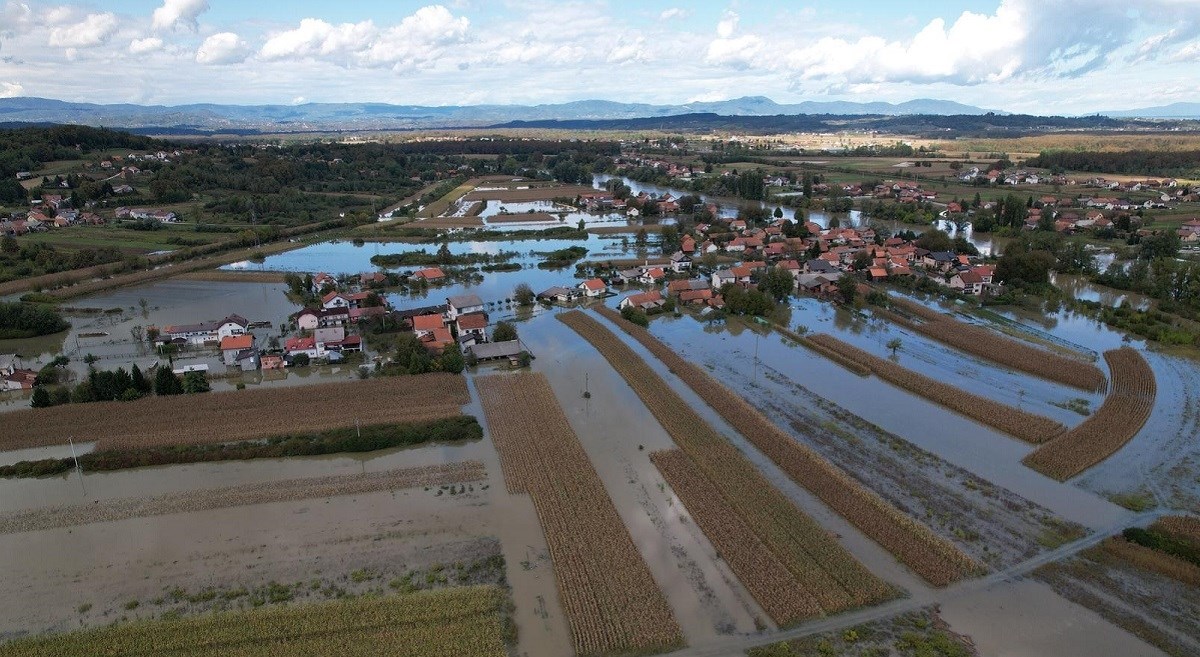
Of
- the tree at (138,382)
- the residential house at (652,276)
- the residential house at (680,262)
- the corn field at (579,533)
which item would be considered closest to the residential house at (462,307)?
the corn field at (579,533)

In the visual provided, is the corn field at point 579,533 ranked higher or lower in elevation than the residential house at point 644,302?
lower

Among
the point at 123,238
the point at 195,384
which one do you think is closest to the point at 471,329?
A: the point at 195,384

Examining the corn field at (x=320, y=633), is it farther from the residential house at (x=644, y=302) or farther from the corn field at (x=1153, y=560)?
the residential house at (x=644, y=302)

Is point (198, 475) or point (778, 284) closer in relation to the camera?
point (198, 475)

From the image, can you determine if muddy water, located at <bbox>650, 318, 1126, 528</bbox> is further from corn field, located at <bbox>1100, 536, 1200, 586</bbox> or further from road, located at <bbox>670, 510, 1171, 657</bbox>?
road, located at <bbox>670, 510, 1171, 657</bbox>

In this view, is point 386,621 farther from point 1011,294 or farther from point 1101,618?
point 1011,294

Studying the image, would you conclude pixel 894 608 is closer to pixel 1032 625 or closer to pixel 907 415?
pixel 1032 625

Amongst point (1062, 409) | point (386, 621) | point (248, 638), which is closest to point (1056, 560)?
point (1062, 409)
